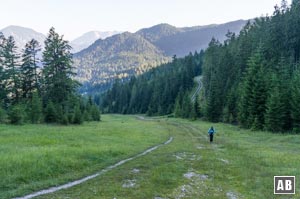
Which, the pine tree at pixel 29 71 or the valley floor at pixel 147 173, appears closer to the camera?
the valley floor at pixel 147 173

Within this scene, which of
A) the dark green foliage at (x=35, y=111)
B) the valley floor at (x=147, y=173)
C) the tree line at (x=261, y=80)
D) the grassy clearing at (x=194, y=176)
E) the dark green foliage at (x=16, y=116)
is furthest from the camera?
the dark green foliage at (x=35, y=111)

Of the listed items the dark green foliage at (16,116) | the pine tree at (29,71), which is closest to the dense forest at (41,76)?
the pine tree at (29,71)

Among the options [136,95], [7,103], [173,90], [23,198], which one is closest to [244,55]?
[173,90]

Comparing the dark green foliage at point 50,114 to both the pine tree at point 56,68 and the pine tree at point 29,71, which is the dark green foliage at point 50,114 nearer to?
the pine tree at point 56,68

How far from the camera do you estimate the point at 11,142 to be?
32344 millimetres

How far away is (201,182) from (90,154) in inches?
435

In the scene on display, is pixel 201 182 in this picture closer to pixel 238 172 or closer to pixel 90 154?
pixel 238 172

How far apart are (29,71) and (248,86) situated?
48.6 m

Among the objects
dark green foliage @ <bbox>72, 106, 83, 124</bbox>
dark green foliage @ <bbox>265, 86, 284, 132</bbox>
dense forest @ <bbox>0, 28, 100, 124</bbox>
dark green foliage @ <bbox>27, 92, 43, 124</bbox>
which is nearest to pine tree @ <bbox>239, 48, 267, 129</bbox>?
dark green foliage @ <bbox>265, 86, 284, 132</bbox>

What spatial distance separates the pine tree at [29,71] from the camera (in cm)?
7006

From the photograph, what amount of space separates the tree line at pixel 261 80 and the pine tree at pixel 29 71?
46.6 metres

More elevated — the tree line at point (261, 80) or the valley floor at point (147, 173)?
the tree line at point (261, 80)

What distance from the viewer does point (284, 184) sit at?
64.2ft

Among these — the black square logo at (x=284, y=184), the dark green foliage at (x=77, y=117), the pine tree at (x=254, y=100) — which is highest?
the pine tree at (x=254, y=100)
